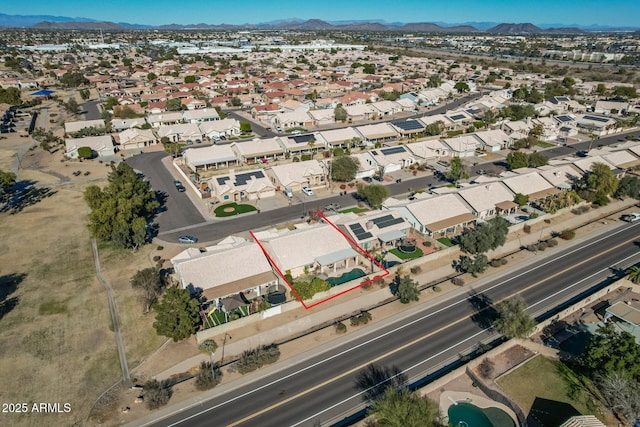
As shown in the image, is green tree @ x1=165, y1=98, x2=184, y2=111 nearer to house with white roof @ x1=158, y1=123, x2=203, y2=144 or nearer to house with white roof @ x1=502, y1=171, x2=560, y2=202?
house with white roof @ x1=158, y1=123, x2=203, y2=144

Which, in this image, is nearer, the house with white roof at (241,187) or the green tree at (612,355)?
the green tree at (612,355)

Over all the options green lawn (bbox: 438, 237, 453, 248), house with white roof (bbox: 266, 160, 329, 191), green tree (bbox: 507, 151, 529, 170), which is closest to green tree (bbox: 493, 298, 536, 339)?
green lawn (bbox: 438, 237, 453, 248)

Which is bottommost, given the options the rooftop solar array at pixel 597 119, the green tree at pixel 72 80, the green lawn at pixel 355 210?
the green lawn at pixel 355 210

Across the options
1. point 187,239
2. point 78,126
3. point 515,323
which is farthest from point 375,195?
point 78,126

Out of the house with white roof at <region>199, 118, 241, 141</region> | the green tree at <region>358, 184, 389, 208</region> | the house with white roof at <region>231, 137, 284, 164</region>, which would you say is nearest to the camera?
the green tree at <region>358, 184, 389, 208</region>

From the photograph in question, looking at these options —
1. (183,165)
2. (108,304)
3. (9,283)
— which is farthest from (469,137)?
(9,283)

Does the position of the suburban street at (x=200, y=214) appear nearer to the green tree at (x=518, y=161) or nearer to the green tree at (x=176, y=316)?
the green tree at (x=518, y=161)

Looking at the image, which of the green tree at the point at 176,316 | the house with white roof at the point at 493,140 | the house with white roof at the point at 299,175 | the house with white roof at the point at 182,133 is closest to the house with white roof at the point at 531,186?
the house with white roof at the point at 493,140

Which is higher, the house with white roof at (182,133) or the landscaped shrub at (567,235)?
the house with white roof at (182,133)
